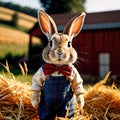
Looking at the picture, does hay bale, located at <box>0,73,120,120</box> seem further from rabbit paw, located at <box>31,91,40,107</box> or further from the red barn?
the red barn

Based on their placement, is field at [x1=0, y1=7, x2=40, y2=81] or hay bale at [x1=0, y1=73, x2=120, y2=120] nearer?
hay bale at [x1=0, y1=73, x2=120, y2=120]

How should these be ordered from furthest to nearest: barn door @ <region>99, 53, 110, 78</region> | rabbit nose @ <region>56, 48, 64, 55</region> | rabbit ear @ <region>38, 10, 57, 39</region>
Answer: barn door @ <region>99, 53, 110, 78</region> → rabbit ear @ <region>38, 10, 57, 39</region> → rabbit nose @ <region>56, 48, 64, 55</region>

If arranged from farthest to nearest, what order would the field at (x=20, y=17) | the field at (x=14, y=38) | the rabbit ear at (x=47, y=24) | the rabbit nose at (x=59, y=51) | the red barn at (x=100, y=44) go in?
the field at (x=20, y=17), the field at (x=14, y=38), the red barn at (x=100, y=44), the rabbit ear at (x=47, y=24), the rabbit nose at (x=59, y=51)

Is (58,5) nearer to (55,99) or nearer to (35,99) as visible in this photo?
(35,99)

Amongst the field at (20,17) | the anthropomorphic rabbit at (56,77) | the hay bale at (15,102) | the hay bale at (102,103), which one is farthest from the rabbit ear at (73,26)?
the field at (20,17)

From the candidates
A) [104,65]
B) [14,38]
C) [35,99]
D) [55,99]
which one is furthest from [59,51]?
[14,38]

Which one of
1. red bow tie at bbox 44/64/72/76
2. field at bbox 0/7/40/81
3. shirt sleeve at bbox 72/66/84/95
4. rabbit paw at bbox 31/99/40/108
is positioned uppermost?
red bow tie at bbox 44/64/72/76

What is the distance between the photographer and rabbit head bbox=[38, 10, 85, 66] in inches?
208

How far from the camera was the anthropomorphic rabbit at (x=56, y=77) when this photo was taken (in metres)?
5.38

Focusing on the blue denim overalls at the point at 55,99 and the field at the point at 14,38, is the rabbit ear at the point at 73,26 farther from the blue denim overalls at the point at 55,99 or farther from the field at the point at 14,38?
the field at the point at 14,38

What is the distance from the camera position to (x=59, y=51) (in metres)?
5.26

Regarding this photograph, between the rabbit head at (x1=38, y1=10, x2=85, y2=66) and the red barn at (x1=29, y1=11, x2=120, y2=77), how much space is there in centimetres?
1365

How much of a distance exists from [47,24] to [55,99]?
38.3 inches

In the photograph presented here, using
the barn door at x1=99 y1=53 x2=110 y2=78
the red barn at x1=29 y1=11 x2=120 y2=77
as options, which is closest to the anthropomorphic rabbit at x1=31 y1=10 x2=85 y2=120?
the red barn at x1=29 y1=11 x2=120 y2=77
